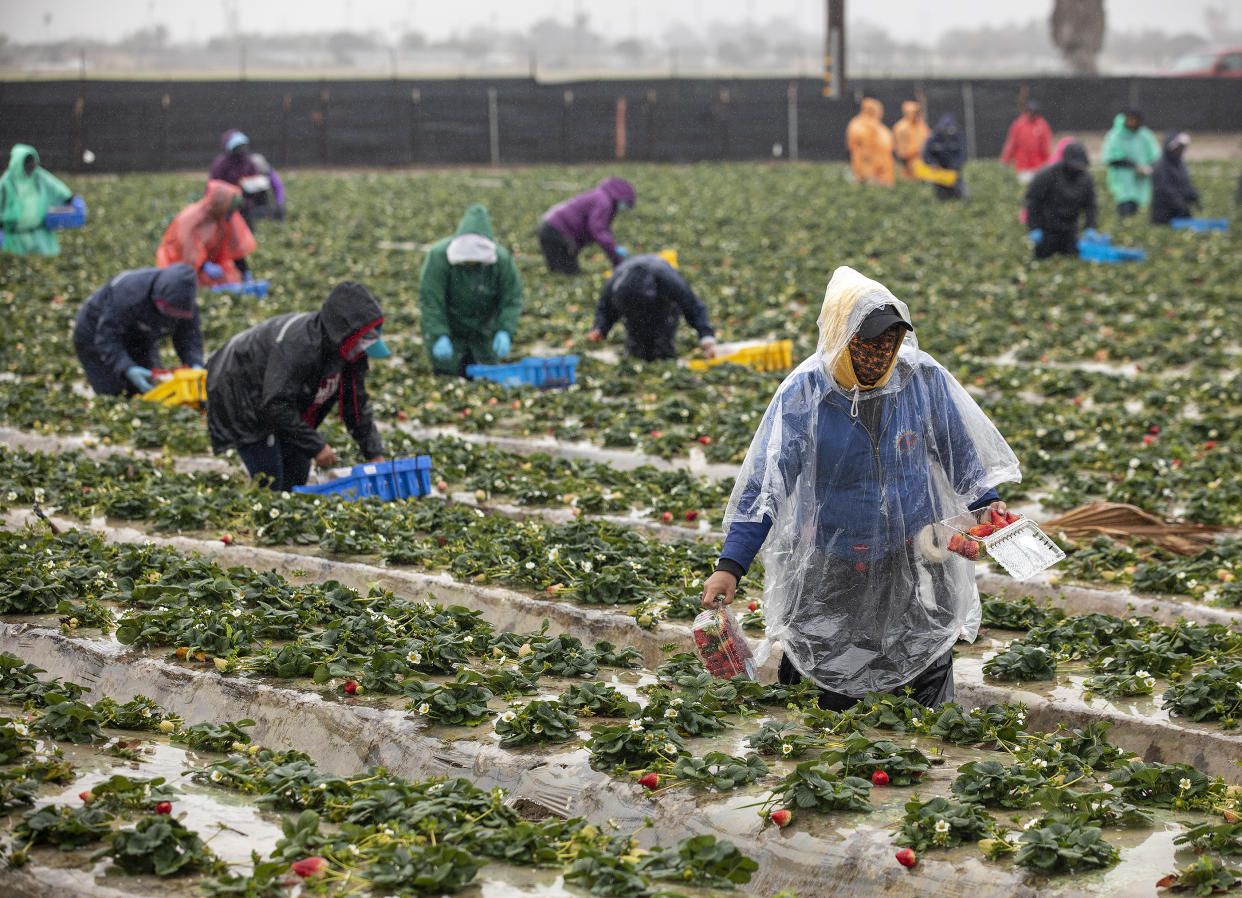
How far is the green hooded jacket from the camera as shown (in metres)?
22.1

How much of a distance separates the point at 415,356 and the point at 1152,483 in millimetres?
6802

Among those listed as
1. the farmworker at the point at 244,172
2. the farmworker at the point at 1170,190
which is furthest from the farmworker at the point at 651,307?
the farmworker at the point at 1170,190

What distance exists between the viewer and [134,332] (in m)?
10.9

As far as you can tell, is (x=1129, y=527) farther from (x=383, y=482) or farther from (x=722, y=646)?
(x=383, y=482)

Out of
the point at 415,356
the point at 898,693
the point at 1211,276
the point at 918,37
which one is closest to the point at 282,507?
the point at 898,693

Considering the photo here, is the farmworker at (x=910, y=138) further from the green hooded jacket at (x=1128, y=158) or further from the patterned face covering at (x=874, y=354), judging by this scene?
the patterned face covering at (x=874, y=354)

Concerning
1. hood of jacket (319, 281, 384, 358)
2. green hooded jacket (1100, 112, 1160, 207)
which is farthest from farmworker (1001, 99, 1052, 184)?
hood of jacket (319, 281, 384, 358)

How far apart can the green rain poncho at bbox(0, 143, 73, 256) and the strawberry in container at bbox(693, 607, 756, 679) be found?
15.1 metres

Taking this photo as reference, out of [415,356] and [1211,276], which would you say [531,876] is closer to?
[415,356]

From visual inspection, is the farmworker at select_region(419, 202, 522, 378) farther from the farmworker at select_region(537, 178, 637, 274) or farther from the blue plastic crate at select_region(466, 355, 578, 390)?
the farmworker at select_region(537, 178, 637, 274)

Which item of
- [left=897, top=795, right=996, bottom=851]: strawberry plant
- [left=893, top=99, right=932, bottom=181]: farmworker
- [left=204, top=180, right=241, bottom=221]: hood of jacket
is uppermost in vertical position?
[left=893, top=99, right=932, bottom=181]: farmworker

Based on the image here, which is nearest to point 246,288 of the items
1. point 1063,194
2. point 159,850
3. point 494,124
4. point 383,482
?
point 383,482

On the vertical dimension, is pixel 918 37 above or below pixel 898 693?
above

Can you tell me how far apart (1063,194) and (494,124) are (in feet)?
62.5
